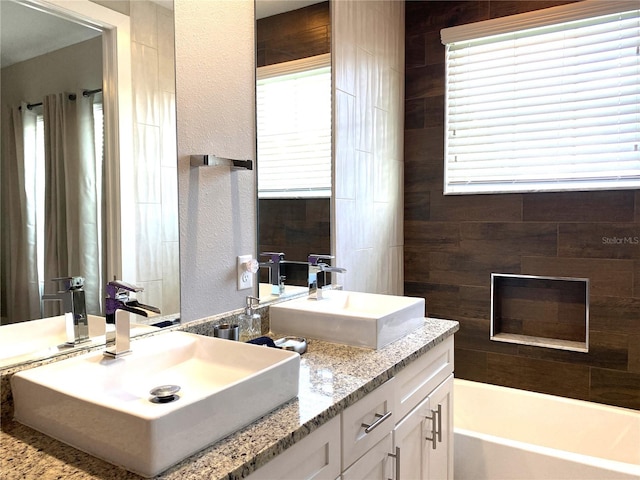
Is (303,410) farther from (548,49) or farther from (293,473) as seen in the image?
(548,49)

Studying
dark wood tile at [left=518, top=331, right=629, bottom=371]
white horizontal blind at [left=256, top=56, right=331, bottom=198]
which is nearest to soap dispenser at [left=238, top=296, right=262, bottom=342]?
white horizontal blind at [left=256, top=56, right=331, bottom=198]

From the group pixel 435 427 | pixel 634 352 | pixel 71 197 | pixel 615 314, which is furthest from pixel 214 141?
pixel 634 352

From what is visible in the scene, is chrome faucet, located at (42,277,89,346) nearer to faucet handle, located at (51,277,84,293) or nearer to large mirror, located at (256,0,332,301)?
faucet handle, located at (51,277,84,293)

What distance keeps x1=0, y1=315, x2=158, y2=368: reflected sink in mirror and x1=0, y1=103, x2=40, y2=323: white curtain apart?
3 cm

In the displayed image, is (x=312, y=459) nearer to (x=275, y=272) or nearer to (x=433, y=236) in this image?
(x=275, y=272)

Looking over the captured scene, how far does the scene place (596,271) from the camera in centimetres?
261

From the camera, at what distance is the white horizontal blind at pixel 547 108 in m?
2.56

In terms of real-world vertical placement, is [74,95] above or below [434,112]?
below

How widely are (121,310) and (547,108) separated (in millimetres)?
2497

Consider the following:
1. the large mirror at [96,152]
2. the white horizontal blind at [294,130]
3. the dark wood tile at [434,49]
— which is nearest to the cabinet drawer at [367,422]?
the large mirror at [96,152]

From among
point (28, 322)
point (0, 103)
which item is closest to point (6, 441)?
point (28, 322)

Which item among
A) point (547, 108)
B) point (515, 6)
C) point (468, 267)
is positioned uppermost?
point (515, 6)

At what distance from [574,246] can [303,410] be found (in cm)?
213

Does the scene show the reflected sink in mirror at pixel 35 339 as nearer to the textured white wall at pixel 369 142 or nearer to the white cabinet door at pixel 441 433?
the white cabinet door at pixel 441 433
